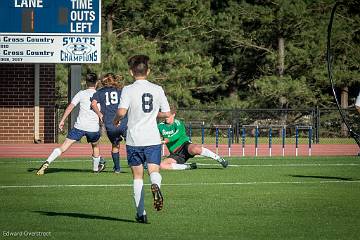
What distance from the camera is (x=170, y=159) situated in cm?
2269

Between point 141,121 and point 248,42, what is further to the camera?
point 248,42

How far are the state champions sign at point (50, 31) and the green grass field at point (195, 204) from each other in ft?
38.8

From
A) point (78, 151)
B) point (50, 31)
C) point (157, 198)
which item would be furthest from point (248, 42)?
point (157, 198)

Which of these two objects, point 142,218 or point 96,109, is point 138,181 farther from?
point 96,109

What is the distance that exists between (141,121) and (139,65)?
25.4 inches

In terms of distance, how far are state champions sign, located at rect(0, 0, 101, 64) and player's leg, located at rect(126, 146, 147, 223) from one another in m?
22.4

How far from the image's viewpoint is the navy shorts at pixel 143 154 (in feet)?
41.2

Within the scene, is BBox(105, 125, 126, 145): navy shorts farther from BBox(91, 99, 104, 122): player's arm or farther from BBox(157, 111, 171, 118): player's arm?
BBox(157, 111, 171, 118): player's arm

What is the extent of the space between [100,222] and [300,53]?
134ft

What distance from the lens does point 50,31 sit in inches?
1371

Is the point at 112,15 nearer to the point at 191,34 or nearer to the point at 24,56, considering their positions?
the point at 191,34

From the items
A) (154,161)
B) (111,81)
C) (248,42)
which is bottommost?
(154,161)

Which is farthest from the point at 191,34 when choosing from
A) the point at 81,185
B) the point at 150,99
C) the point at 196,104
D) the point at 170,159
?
the point at 150,99

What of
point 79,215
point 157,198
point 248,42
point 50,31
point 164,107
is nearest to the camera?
point 157,198
